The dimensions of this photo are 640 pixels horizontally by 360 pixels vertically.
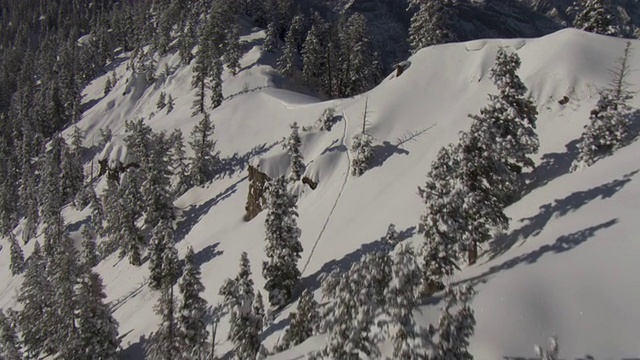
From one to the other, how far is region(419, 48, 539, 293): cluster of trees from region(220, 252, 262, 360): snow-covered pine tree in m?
11.5

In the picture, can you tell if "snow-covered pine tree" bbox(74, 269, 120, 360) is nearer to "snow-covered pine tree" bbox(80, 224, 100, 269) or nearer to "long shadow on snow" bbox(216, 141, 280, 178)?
"long shadow on snow" bbox(216, 141, 280, 178)

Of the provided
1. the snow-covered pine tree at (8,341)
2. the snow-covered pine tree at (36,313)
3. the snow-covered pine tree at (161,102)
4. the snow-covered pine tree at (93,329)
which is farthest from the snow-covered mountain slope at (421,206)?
the snow-covered pine tree at (161,102)

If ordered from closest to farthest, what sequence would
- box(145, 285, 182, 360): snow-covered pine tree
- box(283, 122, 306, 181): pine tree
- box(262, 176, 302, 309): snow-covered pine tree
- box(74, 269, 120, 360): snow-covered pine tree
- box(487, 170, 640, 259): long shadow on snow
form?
box(487, 170, 640, 259): long shadow on snow
box(145, 285, 182, 360): snow-covered pine tree
box(262, 176, 302, 309): snow-covered pine tree
box(74, 269, 120, 360): snow-covered pine tree
box(283, 122, 306, 181): pine tree

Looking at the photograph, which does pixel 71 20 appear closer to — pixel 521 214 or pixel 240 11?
pixel 240 11

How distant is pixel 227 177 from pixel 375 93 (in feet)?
69.2

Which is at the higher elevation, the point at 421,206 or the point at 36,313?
the point at 421,206

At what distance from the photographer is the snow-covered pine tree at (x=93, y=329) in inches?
1401

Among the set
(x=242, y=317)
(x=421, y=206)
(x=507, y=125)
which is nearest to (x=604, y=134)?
(x=507, y=125)

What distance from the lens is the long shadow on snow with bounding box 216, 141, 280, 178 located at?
194ft

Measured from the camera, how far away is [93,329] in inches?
1412

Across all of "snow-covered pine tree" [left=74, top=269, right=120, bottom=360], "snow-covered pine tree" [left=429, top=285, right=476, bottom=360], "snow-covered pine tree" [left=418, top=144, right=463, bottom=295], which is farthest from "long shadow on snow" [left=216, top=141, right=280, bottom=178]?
"snow-covered pine tree" [left=429, top=285, right=476, bottom=360]

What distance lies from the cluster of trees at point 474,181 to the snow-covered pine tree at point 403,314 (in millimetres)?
9992

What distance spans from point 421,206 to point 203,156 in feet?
108

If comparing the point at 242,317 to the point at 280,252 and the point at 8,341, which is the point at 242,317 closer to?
the point at 280,252
